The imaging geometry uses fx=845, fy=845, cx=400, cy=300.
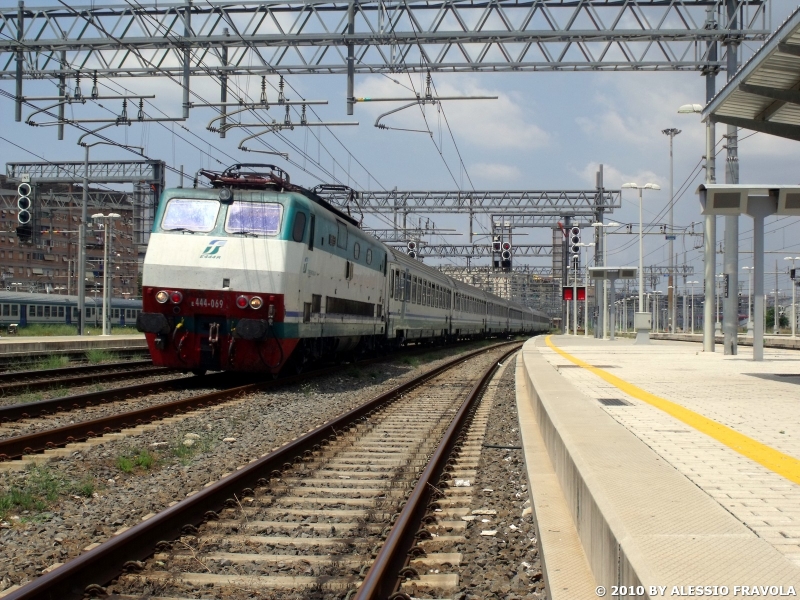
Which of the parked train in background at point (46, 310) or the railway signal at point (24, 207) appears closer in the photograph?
the railway signal at point (24, 207)

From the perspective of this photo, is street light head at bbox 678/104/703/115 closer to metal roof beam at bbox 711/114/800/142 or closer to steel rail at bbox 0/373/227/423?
metal roof beam at bbox 711/114/800/142

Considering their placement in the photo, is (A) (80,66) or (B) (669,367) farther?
(A) (80,66)

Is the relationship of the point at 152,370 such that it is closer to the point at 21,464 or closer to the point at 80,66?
the point at 80,66

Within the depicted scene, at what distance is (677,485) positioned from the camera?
5012mm

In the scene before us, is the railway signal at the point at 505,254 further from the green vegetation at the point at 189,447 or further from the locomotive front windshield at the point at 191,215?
the green vegetation at the point at 189,447

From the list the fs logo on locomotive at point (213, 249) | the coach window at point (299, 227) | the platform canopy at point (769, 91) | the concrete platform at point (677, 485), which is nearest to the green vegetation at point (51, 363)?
the fs logo on locomotive at point (213, 249)

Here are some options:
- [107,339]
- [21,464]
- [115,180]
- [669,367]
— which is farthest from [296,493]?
[115,180]

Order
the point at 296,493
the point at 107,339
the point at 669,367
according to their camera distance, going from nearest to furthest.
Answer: the point at 296,493, the point at 669,367, the point at 107,339

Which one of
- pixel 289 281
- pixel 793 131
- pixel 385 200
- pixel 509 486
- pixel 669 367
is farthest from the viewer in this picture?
pixel 385 200

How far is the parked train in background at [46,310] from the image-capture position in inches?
1681

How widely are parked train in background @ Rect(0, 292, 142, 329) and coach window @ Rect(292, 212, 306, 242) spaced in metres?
28.3

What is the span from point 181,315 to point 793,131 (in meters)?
10.1

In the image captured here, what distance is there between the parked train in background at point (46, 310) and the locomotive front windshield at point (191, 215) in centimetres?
2747

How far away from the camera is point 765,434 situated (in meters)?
7.32
